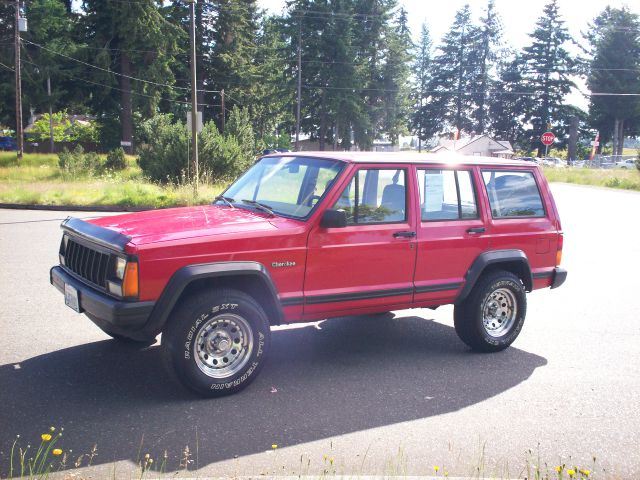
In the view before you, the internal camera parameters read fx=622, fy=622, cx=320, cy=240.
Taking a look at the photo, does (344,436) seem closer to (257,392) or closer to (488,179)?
(257,392)

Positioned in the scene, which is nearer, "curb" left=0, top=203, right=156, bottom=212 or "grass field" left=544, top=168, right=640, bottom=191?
"curb" left=0, top=203, right=156, bottom=212

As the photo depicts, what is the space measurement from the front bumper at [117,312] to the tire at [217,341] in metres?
0.21

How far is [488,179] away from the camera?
6.12m

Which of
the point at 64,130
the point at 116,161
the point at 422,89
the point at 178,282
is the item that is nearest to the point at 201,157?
the point at 116,161

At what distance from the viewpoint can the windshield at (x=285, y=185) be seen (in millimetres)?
5238

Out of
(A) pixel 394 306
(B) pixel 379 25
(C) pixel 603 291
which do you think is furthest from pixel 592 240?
(B) pixel 379 25

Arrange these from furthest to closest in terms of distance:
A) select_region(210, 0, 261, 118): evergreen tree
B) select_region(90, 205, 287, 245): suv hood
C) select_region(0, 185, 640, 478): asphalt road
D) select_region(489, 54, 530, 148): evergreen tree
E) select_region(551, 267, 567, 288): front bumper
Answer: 1. select_region(489, 54, 530, 148): evergreen tree
2. select_region(210, 0, 261, 118): evergreen tree
3. select_region(551, 267, 567, 288): front bumper
4. select_region(90, 205, 287, 245): suv hood
5. select_region(0, 185, 640, 478): asphalt road

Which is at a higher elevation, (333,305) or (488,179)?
(488,179)

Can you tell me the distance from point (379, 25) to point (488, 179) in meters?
61.8

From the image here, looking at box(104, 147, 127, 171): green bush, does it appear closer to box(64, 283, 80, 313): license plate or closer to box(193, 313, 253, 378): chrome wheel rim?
box(64, 283, 80, 313): license plate

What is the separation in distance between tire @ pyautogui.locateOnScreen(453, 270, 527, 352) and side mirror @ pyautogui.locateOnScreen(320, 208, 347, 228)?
1.74 metres

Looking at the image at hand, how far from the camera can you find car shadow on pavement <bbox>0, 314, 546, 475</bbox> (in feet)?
13.3

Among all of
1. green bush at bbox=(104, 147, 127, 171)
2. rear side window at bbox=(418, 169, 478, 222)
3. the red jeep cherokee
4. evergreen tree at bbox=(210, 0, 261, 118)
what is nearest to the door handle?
the red jeep cherokee

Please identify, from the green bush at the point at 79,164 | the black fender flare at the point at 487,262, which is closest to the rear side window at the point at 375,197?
the black fender flare at the point at 487,262
